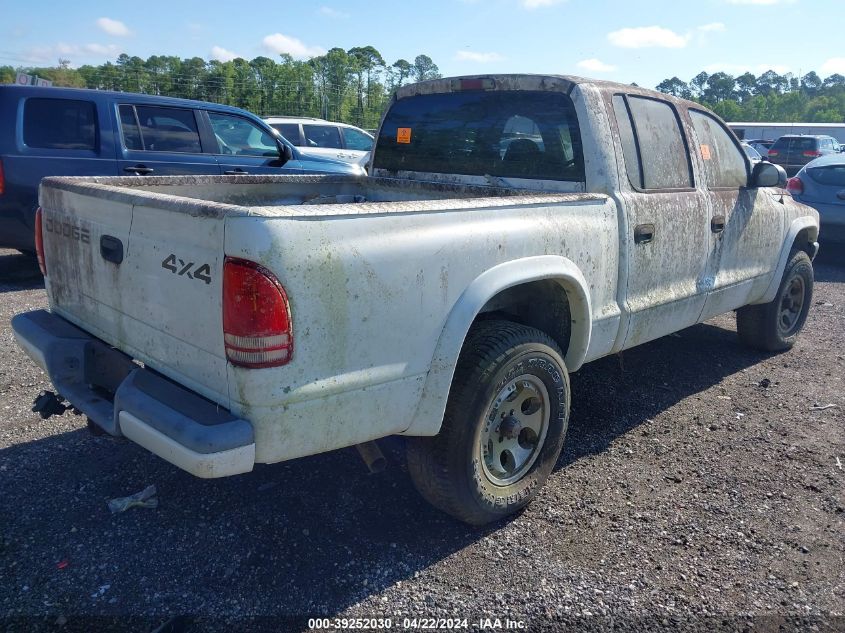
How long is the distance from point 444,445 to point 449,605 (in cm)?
61

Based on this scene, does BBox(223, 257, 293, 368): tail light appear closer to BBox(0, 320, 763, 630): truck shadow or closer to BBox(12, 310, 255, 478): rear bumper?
BBox(12, 310, 255, 478): rear bumper

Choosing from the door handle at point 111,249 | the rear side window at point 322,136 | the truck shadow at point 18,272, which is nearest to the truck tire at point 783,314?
the door handle at point 111,249

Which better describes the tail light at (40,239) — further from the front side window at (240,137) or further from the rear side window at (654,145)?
the front side window at (240,137)

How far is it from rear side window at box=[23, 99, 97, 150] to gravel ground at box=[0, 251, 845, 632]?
3.49 m


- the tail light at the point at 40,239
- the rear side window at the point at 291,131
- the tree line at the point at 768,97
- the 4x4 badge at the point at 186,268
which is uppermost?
the tree line at the point at 768,97

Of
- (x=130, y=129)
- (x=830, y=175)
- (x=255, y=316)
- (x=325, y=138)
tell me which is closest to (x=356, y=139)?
(x=325, y=138)

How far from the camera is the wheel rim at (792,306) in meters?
5.75

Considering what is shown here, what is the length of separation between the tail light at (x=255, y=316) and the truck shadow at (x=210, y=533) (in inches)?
40.3

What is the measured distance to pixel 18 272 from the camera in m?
7.73

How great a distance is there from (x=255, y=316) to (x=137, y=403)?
0.64 meters

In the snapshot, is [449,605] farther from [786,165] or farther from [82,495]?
[786,165]

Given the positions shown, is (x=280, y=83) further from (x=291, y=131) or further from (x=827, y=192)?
(x=827, y=192)

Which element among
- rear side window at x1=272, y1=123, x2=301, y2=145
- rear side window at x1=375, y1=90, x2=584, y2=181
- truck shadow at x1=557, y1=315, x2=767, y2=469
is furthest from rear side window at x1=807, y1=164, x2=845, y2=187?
rear side window at x1=272, y1=123, x2=301, y2=145

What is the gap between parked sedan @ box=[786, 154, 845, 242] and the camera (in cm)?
981
